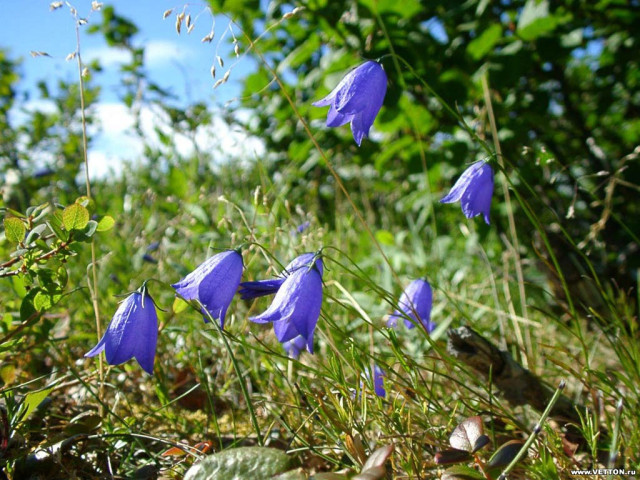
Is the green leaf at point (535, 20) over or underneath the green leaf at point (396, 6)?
underneath

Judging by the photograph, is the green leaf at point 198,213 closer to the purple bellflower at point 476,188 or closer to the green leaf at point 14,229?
the green leaf at point 14,229

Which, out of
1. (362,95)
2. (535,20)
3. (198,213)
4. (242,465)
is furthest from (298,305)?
(535,20)

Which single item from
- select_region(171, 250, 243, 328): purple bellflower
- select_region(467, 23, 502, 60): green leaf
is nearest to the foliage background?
select_region(467, 23, 502, 60): green leaf

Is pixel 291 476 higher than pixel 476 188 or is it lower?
lower

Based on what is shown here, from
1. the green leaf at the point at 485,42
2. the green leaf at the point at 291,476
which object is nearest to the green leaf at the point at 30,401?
the green leaf at the point at 291,476

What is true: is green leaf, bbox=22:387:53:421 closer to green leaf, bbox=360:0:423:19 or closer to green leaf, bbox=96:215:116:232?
green leaf, bbox=96:215:116:232

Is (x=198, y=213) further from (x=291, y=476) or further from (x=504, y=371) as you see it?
(x=291, y=476)

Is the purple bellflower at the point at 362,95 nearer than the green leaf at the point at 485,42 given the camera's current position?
Yes
